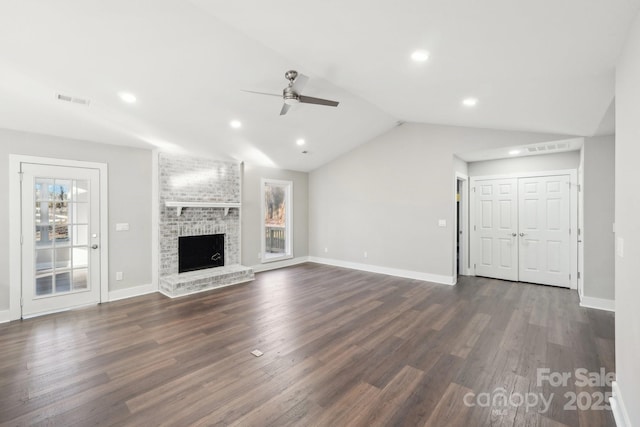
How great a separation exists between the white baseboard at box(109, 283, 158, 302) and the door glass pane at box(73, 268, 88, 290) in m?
0.39

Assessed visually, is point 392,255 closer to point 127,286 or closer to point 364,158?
point 364,158

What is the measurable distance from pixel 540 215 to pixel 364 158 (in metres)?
3.56

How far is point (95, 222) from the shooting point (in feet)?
14.7

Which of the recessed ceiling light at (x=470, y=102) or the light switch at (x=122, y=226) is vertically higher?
the recessed ceiling light at (x=470, y=102)

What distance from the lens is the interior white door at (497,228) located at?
223 inches

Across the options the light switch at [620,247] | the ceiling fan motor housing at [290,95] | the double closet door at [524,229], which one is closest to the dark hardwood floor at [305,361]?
the double closet door at [524,229]

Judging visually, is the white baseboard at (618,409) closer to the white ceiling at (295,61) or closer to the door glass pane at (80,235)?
the white ceiling at (295,61)

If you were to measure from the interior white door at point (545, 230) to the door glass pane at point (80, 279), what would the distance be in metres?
7.49

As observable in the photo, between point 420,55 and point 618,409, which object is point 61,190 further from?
point 618,409

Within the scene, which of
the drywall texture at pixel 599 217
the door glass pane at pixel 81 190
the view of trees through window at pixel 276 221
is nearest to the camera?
the drywall texture at pixel 599 217

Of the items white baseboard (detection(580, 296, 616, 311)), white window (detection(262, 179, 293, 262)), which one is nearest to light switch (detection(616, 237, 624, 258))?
white baseboard (detection(580, 296, 616, 311))

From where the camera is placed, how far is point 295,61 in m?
3.25

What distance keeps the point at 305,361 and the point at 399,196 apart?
4206mm

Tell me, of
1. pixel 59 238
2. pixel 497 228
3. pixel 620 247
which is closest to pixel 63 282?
pixel 59 238
